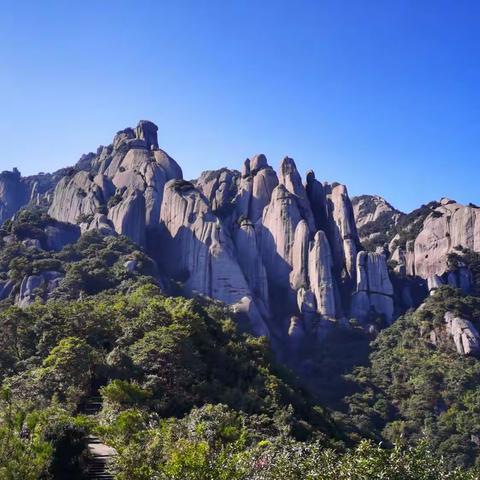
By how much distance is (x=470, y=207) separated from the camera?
254 feet

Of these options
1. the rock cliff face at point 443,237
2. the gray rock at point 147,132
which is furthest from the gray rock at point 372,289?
the gray rock at point 147,132

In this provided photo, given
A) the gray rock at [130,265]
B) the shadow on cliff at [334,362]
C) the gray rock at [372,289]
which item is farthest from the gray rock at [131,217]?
the gray rock at [372,289]

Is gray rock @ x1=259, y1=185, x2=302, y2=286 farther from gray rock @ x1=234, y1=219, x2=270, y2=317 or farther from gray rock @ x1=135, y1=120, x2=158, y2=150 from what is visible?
gray rock @ x1=135, y1=120, x2=158, y2=150

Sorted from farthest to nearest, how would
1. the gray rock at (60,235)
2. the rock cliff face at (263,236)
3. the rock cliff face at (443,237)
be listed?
the rock cliff face at (443,237)
the gray rock at (60,235)
the rock cliff face at (263,236)

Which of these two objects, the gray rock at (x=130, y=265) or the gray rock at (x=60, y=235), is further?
the gray rock at (x=60, y=235)

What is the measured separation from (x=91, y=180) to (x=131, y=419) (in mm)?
63718

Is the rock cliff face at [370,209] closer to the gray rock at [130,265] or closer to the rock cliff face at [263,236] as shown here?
the rock cliff face at [263,236]

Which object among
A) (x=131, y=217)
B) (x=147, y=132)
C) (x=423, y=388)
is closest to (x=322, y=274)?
(x=423, y=388)

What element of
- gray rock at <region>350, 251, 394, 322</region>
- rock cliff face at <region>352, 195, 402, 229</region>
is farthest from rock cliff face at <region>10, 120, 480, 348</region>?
rock cliff face at <region>352, 195, 402, 229</region>

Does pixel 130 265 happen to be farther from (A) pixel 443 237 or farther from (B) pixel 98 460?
(A) pixel 443 237

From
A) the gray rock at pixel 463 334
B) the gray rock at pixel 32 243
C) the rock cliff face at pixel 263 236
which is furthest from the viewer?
the gray rock at pixel 32 243

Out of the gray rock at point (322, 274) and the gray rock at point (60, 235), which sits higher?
the gray rock at point (60, 235)

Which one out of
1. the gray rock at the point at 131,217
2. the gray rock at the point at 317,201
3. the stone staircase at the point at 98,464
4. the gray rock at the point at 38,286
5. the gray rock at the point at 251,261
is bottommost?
the stone staircase at the point at 98,464

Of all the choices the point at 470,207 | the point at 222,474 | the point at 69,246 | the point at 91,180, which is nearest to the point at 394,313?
the point at 470,207
